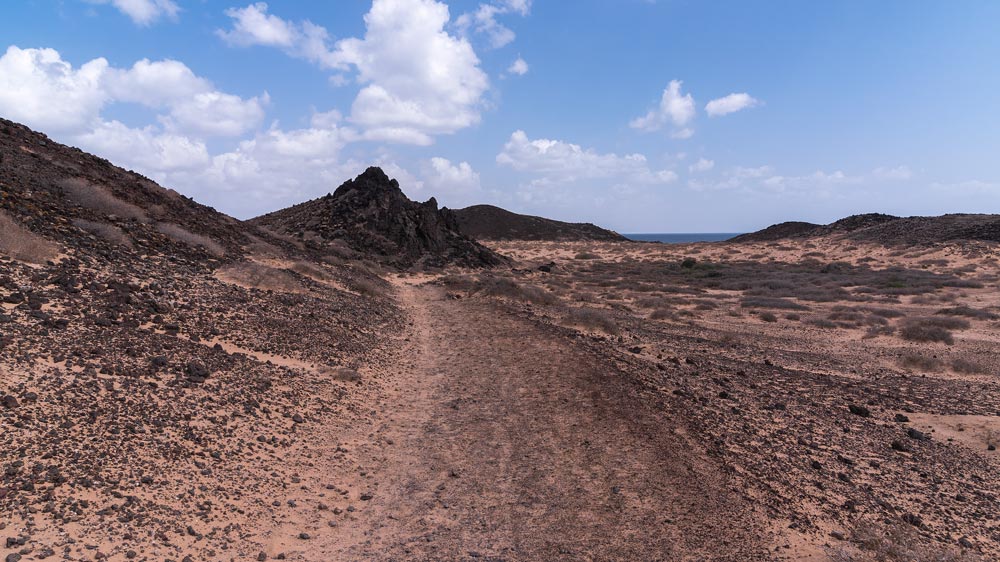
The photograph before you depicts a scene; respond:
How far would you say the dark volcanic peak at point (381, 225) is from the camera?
120 feet

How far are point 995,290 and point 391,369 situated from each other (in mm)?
34771

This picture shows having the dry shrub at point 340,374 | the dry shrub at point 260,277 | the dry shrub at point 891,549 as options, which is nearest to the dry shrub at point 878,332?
the dry shrub at point 891,549

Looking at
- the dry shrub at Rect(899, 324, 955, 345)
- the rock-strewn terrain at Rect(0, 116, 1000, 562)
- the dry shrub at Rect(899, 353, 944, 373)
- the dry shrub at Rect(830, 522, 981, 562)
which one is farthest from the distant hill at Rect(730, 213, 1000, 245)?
the dry shrub at Rect(830, 522, 981, 562)

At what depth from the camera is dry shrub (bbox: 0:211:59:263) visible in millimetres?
10352

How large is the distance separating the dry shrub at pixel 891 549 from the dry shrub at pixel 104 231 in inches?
595

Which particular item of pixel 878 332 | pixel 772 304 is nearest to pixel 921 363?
pixel 878 332

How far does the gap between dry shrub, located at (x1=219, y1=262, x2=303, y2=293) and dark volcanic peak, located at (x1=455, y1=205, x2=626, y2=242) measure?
70168 mm

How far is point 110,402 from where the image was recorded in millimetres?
7059

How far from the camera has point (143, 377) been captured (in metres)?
8.02

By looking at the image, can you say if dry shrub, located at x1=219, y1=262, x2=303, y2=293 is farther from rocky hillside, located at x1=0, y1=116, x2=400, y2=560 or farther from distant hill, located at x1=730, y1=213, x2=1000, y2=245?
distant hill, located at x1=730, y1=213, x2=1000, y2=245

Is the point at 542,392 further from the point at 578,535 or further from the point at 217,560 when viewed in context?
the point at 217,560

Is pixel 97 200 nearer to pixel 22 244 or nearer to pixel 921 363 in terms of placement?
pixel 22 244

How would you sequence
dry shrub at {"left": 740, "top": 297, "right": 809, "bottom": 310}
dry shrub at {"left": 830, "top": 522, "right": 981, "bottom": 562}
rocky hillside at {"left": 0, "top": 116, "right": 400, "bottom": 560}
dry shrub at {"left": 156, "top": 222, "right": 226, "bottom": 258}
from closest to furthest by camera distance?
rocky hillside at {"left": 0, "top": 116, "right": 400, "bottom": 560} < dry shrub at {"left": 830, "top": 522, "right": 981, "bottom": 562} < dry shrub at {"left": 156, "top": 222, "right": 226, "bottom": 258} < dry shrub at {"left": 740, "top": 297, "right": 809, "bottom": 310}

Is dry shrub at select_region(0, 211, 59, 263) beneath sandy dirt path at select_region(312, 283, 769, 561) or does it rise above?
above
